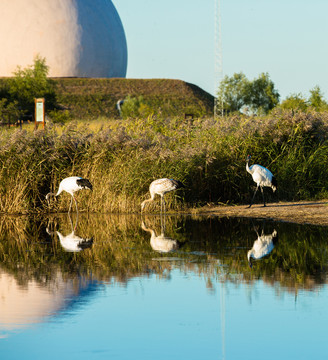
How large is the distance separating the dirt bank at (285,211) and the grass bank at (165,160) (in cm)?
83

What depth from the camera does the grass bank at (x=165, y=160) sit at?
50.6ft

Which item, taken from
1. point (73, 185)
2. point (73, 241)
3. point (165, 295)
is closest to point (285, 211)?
point (73, 185)

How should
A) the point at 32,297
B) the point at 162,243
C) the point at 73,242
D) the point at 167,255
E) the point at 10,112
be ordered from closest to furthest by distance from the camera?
the point at 32,297
the point at 167,255
the point at 162,243
the point at 73,242
the point at 10,112

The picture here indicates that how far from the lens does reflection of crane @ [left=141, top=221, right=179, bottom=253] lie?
32.0 feet

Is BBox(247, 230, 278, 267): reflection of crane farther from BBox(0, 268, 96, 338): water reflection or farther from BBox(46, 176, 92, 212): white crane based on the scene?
BBox(46, 176, 92, 212): white crane

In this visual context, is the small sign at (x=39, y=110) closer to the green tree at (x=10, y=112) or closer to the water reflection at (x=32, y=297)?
the water reflection at (x=32, y=297)

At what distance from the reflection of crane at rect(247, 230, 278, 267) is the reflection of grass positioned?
3.7 inches

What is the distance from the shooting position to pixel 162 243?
33.9 ft

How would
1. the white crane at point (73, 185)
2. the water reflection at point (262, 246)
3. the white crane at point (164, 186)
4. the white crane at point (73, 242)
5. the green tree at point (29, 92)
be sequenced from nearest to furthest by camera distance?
the water reflection at point (262, 246), the white crane at point (73, 242), the white crane at point (164, 186), the white crane at point (73, 185), the green tree at point (29, 92)

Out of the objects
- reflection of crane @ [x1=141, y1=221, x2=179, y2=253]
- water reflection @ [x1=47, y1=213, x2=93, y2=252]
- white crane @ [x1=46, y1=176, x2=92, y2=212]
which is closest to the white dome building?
white crane @ [x1=46, y1=176, x2=92, y2=212]

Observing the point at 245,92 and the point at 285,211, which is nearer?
the point at 285,211

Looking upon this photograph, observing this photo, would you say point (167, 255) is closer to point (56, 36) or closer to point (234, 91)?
point (234, 91)

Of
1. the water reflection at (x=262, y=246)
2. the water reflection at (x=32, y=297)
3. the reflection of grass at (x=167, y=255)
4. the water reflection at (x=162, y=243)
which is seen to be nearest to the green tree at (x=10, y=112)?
the reflection of grass at (x=167, y=255)

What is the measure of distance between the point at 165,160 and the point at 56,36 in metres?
70.2
